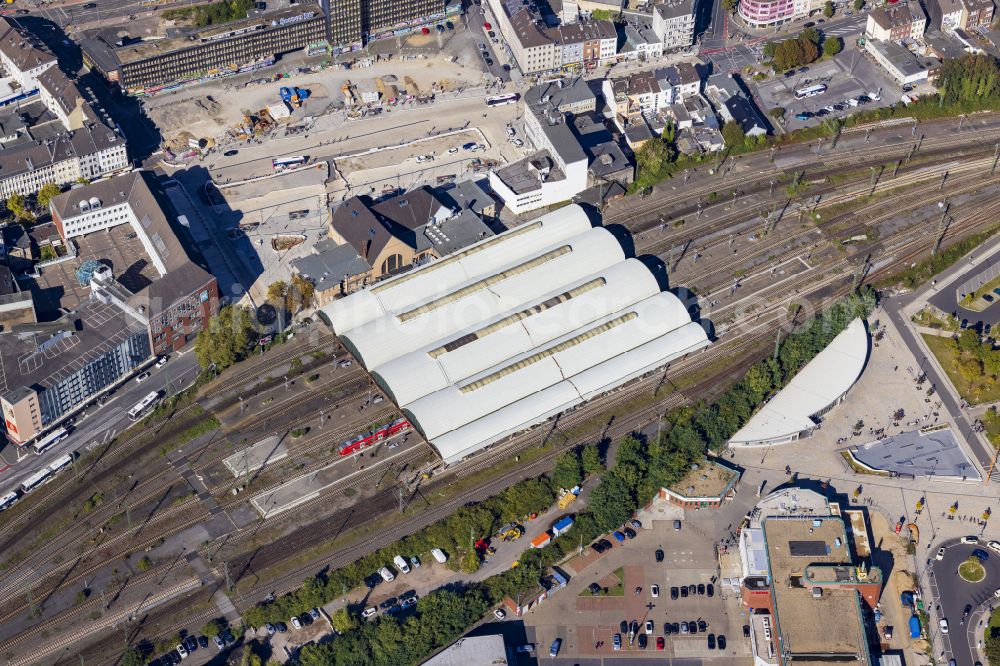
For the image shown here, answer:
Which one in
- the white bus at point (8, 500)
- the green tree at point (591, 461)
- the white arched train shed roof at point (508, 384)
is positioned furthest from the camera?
the white arched train shed roof at point (508, 384)

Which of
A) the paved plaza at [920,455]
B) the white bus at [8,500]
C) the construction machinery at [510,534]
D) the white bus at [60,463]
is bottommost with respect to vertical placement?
the construction machinery at [510,534]

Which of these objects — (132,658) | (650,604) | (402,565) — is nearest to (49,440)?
(132,658)

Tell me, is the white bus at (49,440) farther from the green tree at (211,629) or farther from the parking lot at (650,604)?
the parking lot at (650,604)

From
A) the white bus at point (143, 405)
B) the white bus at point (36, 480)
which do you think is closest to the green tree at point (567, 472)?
the white bus at point (143, 405)

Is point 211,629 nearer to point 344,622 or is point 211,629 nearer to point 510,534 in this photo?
point 344,622

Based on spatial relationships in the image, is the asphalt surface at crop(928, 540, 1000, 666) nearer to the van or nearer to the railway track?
the railway track

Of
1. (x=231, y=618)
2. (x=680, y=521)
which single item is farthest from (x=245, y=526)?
(x=680, y=521)
